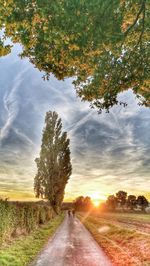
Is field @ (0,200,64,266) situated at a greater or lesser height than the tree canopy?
lesser

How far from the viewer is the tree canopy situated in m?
9.02

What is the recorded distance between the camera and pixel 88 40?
991 centimetres

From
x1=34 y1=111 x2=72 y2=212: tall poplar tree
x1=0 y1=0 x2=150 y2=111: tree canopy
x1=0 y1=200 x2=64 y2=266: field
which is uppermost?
x1=34 y1=111 x2=72 y2=212: tall poplar tree

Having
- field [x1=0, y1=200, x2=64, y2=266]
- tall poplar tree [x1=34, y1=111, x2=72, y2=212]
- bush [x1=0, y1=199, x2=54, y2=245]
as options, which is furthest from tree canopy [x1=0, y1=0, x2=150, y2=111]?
tall poplar tree [x1=34, y1=111, x2=72, y2=212]

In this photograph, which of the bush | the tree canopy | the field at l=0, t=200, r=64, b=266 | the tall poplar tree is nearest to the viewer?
the tree canopy

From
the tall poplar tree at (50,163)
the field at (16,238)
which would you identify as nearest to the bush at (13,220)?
the field at (16,238)

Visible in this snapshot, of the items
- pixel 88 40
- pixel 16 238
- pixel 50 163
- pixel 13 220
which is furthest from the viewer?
pixel 50 163

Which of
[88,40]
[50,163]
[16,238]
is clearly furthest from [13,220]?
[50,163]

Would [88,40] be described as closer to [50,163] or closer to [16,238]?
[16,238]

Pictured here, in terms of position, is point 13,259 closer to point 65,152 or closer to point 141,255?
point 141,255

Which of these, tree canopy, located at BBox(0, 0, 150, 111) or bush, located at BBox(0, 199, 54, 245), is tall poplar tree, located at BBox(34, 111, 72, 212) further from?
tree canopy, located at BBox(0, 0, 150, 111)

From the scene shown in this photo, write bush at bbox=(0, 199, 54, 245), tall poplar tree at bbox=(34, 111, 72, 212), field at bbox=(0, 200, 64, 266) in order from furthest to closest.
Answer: tall poplar tree at bbox=(34, 111, 72, 212), bush at bbox=(0, 199, 54, 245), field at bbox=(0, 200, 64, 266)

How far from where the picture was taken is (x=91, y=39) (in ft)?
32.5

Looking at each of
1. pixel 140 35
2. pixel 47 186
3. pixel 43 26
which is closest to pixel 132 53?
pixel 140 35
